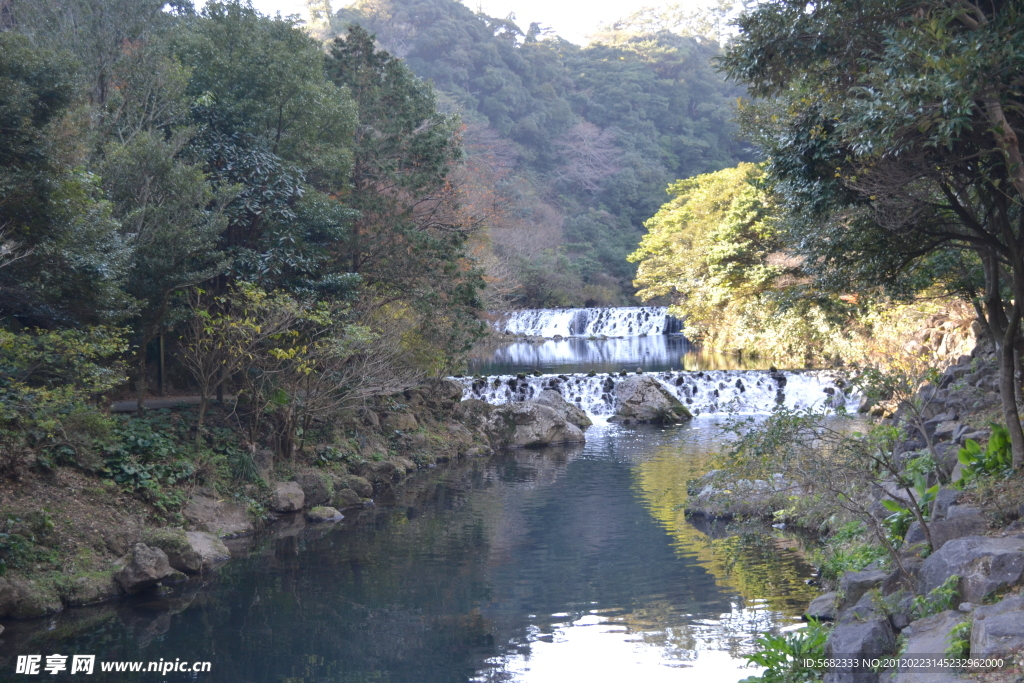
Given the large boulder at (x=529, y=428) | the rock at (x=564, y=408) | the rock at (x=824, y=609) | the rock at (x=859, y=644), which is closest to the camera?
the rock at (x=859, y=644)

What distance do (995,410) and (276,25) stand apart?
47.7ft

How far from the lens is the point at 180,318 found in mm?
13680

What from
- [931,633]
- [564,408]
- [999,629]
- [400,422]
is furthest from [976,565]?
[564,408]

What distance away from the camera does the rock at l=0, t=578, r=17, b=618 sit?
898 cm

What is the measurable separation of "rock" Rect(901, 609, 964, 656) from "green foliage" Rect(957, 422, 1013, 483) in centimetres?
218

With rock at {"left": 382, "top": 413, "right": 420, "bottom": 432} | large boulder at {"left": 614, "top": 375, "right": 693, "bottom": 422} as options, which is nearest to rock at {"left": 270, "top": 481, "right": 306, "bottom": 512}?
rock at {"left": 382, "top": 413, "right": 420, "bottom": 432}

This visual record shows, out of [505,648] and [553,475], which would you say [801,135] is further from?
[553,475]

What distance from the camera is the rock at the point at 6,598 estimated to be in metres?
8.98

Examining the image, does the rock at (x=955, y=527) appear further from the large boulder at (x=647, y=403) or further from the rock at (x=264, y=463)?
the large boulder at (x=647, y=403)

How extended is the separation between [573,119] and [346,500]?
49592 mm

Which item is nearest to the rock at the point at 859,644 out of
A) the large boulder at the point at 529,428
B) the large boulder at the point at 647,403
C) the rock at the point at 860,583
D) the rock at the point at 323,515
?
the rock at the point at 860,583

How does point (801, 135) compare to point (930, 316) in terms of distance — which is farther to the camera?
point (930, 316)

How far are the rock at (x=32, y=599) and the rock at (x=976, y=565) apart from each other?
8.85 m

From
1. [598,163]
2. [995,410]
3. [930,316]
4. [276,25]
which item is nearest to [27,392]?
[276,25]
